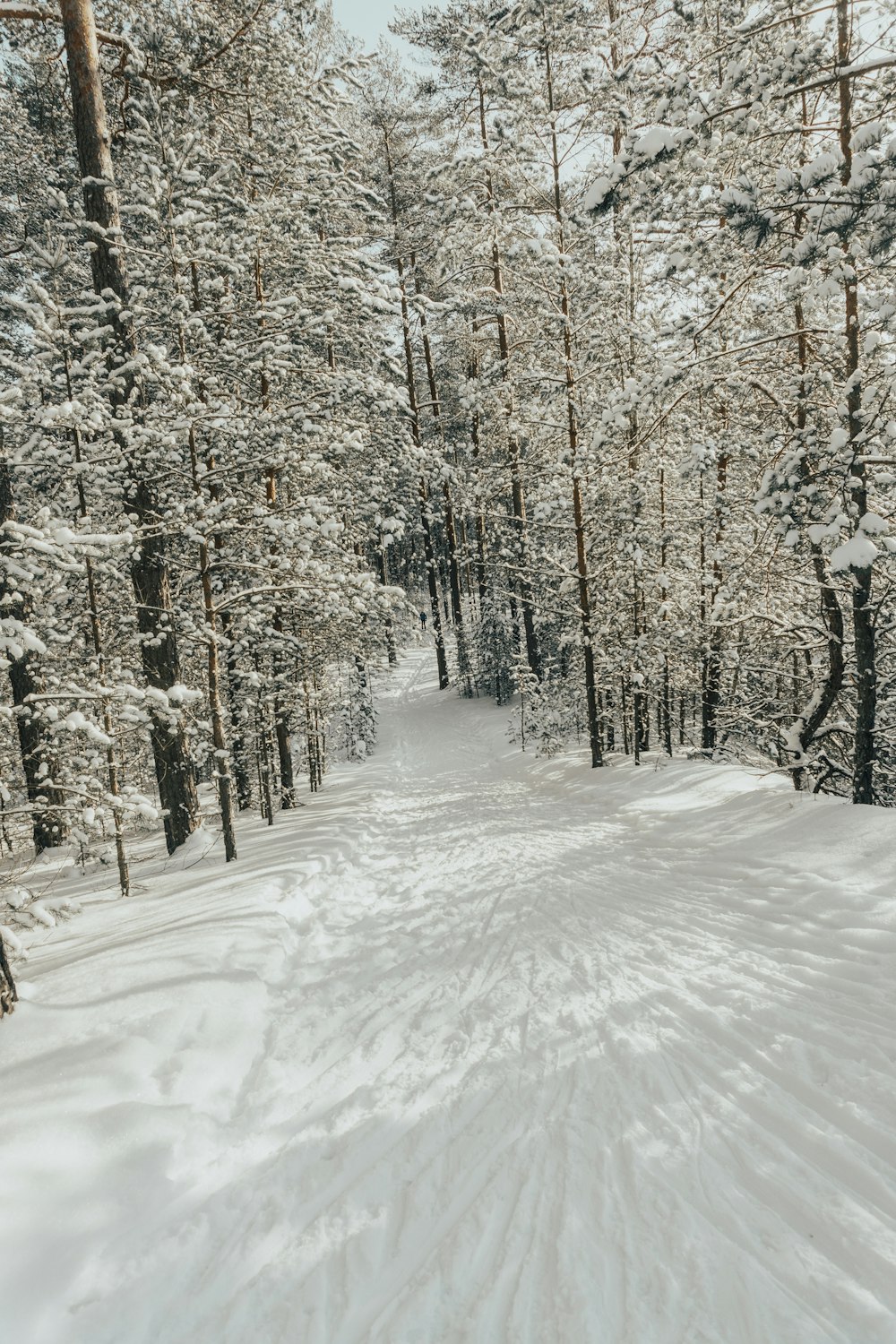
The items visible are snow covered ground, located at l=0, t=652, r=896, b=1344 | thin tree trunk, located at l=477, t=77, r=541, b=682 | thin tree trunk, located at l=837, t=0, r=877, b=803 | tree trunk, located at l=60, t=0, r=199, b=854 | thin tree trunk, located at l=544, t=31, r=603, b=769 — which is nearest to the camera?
snow covered ground, located at l=0, t=652, r=896, b=1344

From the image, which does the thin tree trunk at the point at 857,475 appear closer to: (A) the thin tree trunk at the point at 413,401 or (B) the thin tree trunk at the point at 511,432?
(B) the thin tree trunk at the point at 511,432

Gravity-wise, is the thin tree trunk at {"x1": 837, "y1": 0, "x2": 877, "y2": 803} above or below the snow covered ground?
above

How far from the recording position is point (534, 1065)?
3.82 metres

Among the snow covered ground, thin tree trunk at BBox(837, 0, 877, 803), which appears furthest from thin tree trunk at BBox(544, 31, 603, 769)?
the snow covered ground

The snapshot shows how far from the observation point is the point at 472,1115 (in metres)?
3.48

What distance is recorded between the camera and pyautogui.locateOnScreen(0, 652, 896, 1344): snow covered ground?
97.3 inches

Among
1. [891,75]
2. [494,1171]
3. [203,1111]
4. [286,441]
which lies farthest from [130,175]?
[494,1171]

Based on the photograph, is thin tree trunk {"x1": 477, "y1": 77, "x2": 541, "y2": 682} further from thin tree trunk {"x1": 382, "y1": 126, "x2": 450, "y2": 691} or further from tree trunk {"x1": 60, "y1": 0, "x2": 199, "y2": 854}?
tree trunk {"x1": 60, "y1": 0, "x2": 199, "y2": 854}

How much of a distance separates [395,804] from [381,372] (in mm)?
8163

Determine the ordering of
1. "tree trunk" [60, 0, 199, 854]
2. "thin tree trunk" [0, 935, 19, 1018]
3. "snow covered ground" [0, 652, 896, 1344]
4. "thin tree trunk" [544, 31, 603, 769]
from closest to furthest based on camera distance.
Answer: "snow covered ground" [0, 652, 896, 1344], "thin tree trunk" [0, 935, 19, 1018], "tree trunk" [60, 0, 199, 854], "thin tree trunk" [544, 31, 603, 769]

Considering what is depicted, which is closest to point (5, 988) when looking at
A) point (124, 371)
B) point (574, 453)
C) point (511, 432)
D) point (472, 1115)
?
point (472, 1115)

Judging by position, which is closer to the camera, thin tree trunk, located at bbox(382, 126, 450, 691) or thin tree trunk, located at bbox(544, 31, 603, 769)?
thin tree trunk, located at bbox(544, 31, 603, 769)

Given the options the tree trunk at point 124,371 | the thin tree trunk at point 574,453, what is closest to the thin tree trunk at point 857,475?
the thin tree trunk at point 574,453

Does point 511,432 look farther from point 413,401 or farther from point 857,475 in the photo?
point 413,401
